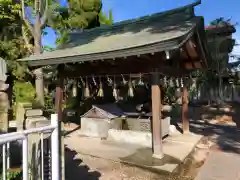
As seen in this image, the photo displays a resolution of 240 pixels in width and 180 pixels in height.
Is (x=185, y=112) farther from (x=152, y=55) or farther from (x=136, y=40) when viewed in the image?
(x=136, y=40)

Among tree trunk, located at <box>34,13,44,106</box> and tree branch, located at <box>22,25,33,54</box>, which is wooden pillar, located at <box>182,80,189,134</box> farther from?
tree branch, located at <box>22,25,33,54</box>

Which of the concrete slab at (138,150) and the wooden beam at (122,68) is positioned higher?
the wooden beam at (122,68)

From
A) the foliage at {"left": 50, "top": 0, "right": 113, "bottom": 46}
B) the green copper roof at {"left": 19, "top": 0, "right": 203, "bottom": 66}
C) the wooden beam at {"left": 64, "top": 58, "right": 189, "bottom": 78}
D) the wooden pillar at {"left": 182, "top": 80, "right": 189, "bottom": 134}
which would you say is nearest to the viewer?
the green copper roof at {"left": 19, "top": 0, "right": 203, "bottom": 66}

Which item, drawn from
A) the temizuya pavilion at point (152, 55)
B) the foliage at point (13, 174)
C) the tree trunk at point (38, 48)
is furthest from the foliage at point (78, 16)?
the foliage at point (13, 174)

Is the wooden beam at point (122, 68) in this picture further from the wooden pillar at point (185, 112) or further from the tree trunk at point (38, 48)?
the tree trunk at point (38, 48)

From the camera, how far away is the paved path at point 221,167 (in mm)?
4543

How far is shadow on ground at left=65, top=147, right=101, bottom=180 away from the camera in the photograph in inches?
174

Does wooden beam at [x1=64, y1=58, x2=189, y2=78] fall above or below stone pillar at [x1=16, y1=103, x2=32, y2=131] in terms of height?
above

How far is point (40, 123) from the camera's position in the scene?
10.3 feet

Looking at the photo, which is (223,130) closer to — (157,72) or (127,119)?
(127,119)

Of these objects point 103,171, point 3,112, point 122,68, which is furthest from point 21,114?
point 122,68

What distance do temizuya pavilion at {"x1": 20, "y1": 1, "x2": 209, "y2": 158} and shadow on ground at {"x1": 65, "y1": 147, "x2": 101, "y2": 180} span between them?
189 centimetres

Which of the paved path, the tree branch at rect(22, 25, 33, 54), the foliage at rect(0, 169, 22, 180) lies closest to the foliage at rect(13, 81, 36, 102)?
the tree branch at rect(22, 25, 33, 54)

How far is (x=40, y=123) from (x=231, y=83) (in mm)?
23628
